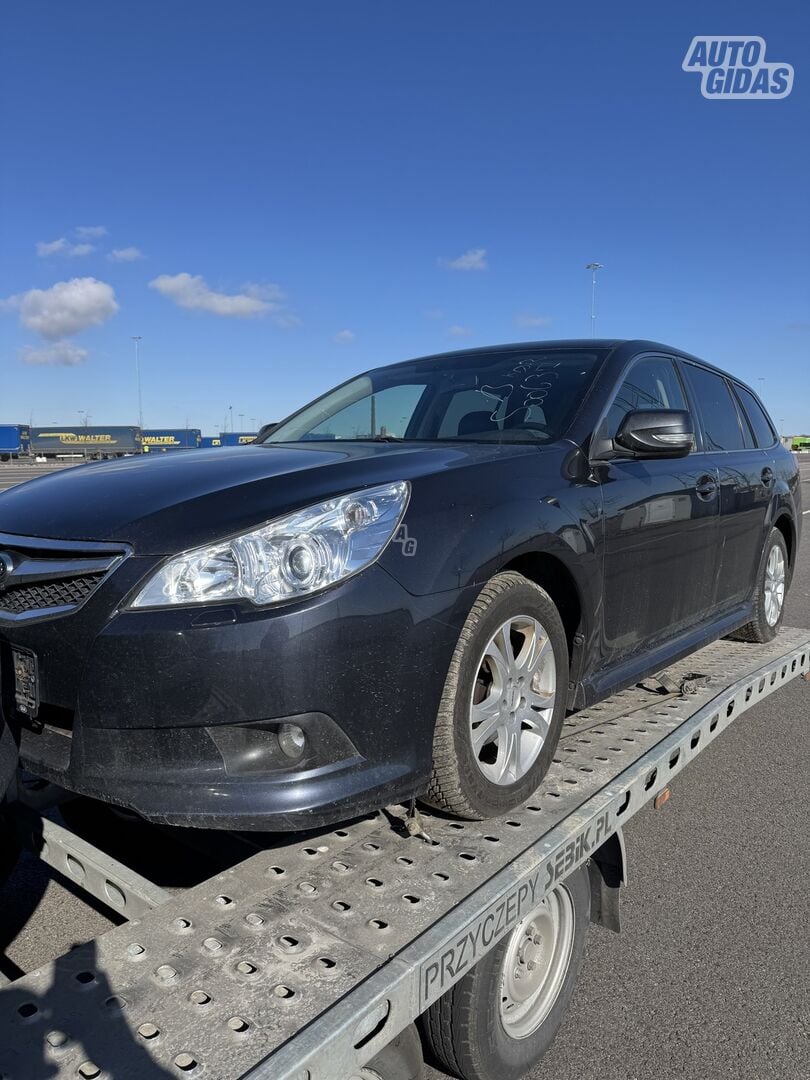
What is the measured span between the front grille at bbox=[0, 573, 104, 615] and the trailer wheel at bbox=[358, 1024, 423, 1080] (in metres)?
1.25

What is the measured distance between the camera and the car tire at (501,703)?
2.19 meters

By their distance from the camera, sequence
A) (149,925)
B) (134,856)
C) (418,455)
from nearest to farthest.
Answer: (149,925) → (418,455) → (134,856)

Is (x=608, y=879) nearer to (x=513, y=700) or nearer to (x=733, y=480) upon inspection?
(x=513, y=700)

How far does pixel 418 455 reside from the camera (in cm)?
249

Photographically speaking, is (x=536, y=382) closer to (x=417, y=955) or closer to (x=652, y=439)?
(x=652, y=439)

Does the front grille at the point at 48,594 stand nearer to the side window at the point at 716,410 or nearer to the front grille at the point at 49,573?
the front grille at the point at 49,573

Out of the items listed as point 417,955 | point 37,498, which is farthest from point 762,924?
point 37,498

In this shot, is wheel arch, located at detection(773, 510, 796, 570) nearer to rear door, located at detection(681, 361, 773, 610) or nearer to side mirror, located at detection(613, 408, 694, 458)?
rear door, located at detection(681, 361, 773, 610)

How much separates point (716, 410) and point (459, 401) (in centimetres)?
173

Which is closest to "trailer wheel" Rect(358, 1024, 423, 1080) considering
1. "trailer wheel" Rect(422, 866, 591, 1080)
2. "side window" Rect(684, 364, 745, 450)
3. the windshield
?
"trailer wheel" Rect(422, 866, 591, 1080)

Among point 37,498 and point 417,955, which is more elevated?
point 37,498

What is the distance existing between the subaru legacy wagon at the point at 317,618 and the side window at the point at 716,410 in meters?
1.26

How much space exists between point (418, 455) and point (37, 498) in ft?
3.78

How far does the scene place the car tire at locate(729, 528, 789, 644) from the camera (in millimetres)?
4734
